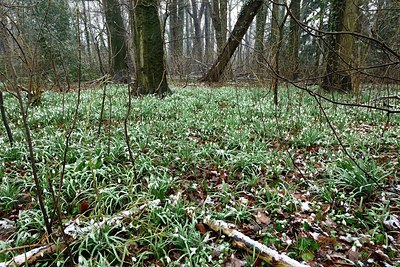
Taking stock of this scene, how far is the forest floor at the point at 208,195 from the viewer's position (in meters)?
2.33

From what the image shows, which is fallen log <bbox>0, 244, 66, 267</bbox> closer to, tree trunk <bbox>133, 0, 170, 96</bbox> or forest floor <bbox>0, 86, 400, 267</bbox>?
forest floor <bbox>0, 86, 400, 267</bbox>

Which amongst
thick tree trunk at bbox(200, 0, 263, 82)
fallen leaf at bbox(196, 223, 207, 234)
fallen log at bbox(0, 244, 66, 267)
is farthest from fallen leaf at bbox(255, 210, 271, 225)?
thick tree trunk at bbox(200, 0, 263, 82)

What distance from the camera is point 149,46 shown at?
30.6ft

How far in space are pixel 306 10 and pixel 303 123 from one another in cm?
1487

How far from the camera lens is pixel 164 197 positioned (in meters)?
3.06

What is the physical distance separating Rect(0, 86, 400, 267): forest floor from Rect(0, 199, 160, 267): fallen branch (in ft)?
0.14

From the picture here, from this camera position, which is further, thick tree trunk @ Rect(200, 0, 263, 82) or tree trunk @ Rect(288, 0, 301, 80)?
thick tree trunk @ Rect(200, 0, 263, 82)

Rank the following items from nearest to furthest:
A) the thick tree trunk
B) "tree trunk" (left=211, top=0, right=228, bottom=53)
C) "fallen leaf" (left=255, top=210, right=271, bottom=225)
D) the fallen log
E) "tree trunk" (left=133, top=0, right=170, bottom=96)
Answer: the fallen log → "fallen leaf" (left=255, top=210, right=271, bottom=225) → "tree trunk" (left=133, top=0, right=170, bottom=96) → the thick tree trunk → "tree trunk" (left=211, top=0, right=228, bottom=53)

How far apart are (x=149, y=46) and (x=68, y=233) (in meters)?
8.02

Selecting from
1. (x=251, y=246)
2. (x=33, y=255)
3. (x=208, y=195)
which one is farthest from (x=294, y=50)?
(x=33, y=255)

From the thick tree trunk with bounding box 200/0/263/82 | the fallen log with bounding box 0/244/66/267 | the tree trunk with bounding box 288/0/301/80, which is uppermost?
the thick tree trunk with bounding box 200/0/263/82

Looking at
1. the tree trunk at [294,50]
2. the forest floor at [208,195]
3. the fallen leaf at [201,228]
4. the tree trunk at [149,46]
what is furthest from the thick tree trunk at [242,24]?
the fallen leaf at [201,228]

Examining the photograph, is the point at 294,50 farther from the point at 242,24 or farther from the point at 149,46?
the point at 242,24

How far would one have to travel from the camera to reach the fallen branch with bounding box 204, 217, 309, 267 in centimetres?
213
